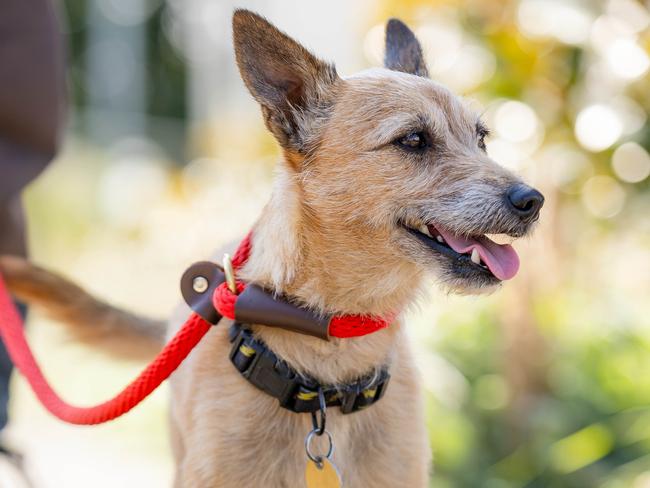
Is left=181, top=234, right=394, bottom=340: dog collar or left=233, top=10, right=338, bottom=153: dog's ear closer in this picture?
left=181, top=234, right=394, bottom=340: dog collar

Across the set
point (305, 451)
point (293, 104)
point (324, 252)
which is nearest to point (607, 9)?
point (293, 104)

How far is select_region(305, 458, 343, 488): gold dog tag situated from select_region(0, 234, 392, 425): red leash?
1.18ft

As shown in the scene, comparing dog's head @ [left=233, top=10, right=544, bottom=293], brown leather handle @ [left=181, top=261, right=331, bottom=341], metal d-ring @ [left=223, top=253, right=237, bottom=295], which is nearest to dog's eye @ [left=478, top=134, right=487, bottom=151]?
dog's head @ [left=233, top=10, right=544, bottom=293]

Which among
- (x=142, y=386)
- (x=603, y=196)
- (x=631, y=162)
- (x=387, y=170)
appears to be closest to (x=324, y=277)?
(x=387, y=170)

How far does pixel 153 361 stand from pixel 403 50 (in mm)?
1455

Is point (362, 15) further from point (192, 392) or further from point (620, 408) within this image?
point (192, 392)

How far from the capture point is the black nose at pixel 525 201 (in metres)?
2.39

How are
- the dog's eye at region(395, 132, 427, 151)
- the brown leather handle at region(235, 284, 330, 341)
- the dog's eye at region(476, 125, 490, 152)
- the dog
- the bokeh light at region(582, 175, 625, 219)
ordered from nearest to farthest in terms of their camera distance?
the brown leather handle at region(235, 284, 330, 341) → the dog → the dog's eye at region(395, 132, 427, 151) → the dog's eye at region(476, 125, 490, 152) → the bokeh light at region(582, 175, 625, 219)

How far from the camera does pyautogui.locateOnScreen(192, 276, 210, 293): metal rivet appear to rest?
234 centimetres

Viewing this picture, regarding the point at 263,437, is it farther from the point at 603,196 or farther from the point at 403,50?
the point at 603,196

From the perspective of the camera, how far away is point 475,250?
97.7 inches

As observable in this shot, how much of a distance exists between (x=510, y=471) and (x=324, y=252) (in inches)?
108

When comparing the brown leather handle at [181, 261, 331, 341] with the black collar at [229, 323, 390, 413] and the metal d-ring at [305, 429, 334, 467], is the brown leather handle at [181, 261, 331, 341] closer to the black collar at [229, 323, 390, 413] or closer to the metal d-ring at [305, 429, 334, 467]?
the black collar at [229, 323, 390, 413]

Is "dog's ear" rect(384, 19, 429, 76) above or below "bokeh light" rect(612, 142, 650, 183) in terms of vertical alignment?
above
